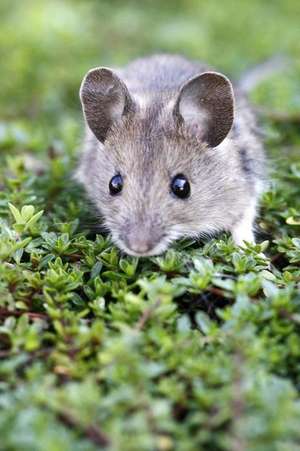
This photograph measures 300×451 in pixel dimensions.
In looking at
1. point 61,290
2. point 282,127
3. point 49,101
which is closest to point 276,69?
point 282,127

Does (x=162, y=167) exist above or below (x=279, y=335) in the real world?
above

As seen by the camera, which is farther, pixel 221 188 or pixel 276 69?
pixel 276 69

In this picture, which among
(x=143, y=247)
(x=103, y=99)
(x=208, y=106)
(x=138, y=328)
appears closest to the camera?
(x=138, y=328)

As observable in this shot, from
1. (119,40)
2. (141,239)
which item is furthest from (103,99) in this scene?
(119,40)

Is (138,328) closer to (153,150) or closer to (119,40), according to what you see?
Result: (153,150)

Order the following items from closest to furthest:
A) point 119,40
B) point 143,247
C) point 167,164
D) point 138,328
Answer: point 138,328, point 143,247, point 167,164, point 119,40

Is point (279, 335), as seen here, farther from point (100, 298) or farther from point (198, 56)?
point (198, 56)
